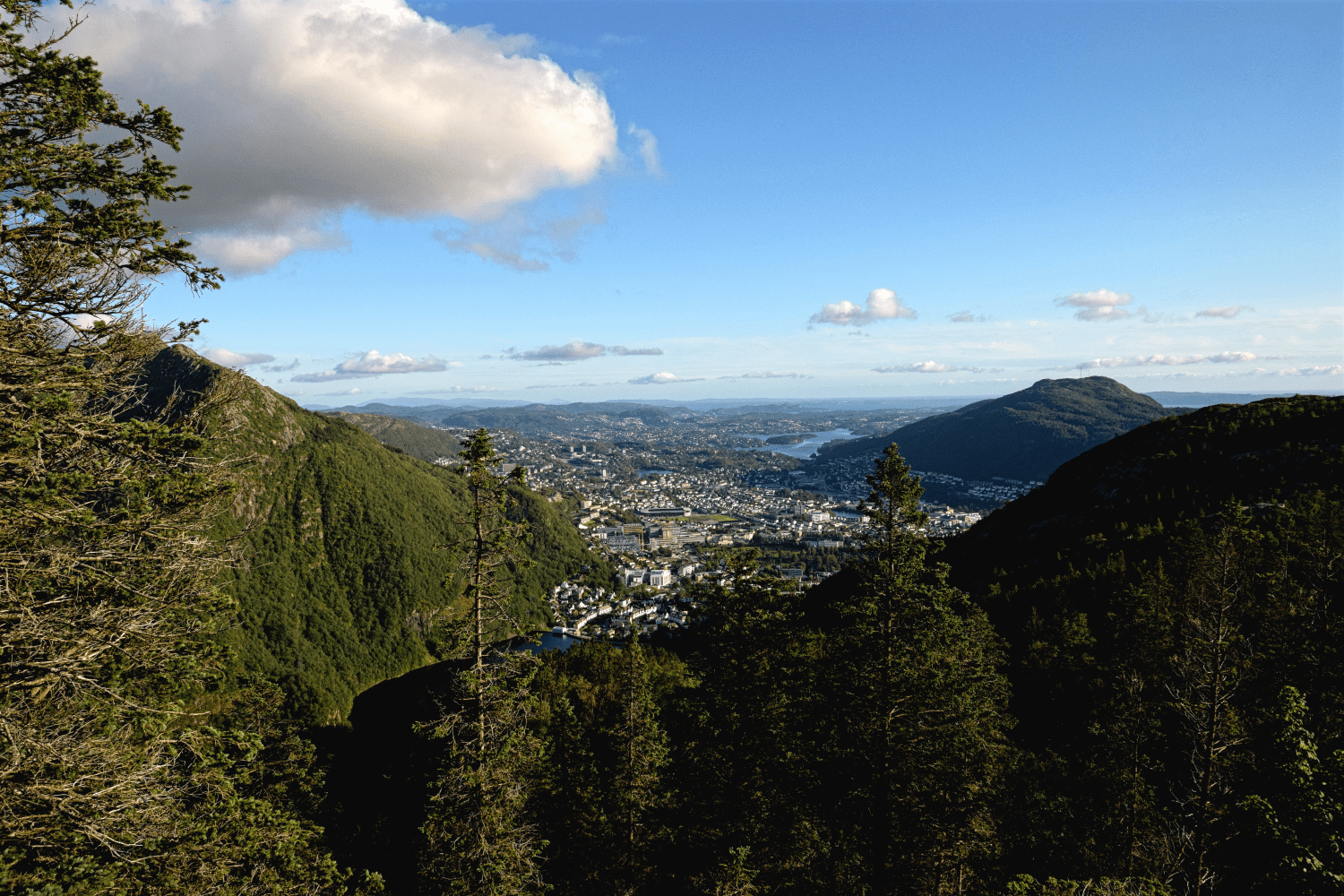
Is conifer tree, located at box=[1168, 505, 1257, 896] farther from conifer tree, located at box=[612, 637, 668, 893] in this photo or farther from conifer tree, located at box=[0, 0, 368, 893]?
conifer tree, located at box=[0, 0, 368, 893]

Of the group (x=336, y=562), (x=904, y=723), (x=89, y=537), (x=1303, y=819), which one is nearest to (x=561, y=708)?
(x=904, y=723)

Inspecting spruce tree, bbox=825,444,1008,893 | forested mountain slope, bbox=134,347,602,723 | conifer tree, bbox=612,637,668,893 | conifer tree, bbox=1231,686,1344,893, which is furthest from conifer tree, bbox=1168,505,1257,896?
forested mountain slope, bbox=134,347,602,723

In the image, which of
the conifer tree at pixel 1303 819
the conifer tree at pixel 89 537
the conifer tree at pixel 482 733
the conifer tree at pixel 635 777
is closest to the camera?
the conifer tree at pixel 89 537

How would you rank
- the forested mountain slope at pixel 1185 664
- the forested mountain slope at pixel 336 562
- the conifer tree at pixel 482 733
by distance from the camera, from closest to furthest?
the conifer tree at pixel 482 733 < the forested mountain slope at pixel 1185 664 < the forested mountain slope at pixel 336 562

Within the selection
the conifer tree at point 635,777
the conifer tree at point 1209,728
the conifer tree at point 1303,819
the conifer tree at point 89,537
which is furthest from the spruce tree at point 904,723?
the conifer tree at point 89,537

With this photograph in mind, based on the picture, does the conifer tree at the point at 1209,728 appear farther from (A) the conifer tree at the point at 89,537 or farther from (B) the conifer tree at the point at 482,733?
(A) the conifer tree at the point at 89,537

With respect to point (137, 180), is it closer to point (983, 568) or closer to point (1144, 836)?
point (1144, 836)
